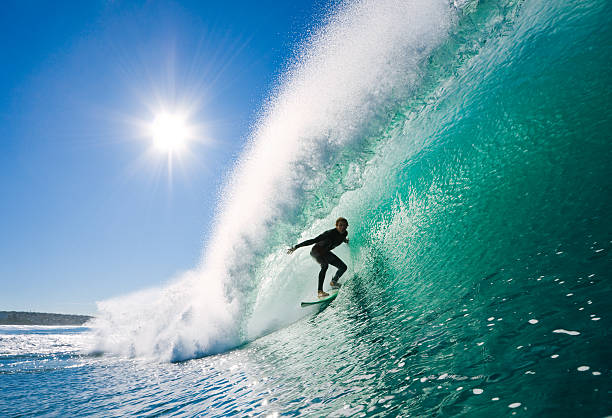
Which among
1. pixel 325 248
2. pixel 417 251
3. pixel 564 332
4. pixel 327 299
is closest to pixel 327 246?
pixel 325 248

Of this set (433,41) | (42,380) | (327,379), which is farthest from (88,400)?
(433,41)

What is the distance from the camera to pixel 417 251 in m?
5.91

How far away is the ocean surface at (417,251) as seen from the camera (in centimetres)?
221

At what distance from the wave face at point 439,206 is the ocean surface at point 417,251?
0.10 ft

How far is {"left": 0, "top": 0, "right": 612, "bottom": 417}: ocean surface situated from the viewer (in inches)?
87.0

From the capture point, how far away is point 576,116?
5.37m

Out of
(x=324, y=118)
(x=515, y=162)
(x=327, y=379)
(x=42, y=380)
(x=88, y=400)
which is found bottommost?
(x=327, y=379)

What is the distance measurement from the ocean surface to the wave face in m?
0.03

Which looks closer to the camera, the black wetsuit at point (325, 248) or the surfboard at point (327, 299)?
the surfboard at point (327, 299)

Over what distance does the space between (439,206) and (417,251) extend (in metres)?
1.12

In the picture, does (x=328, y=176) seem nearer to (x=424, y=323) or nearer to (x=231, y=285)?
(x=231, y=285)

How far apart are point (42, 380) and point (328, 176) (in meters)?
6.66

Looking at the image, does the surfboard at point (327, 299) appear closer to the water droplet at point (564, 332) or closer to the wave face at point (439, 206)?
the wave face at point (439, 206)

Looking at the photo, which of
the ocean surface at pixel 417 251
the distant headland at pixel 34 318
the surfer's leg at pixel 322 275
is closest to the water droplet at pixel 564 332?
the ocean surface at pixel 417 251
